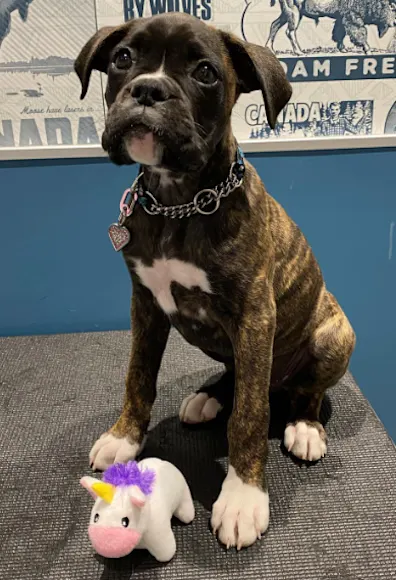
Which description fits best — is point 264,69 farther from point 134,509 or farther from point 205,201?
point 134,509

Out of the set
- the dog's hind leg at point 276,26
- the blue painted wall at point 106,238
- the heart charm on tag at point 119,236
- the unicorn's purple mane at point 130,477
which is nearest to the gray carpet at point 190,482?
the unicorn's purple mane at point 130,477

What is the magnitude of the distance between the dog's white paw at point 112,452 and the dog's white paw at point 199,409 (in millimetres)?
159

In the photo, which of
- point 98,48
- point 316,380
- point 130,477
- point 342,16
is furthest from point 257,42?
point 130,477

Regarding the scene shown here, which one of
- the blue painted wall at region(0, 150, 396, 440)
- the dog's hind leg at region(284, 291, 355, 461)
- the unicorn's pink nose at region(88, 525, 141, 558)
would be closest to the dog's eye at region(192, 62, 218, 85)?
the dog's hind leg at region(284, 291, 355, 461)

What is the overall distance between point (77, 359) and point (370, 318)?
38.8 inches

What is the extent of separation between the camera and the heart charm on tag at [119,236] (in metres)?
1.06

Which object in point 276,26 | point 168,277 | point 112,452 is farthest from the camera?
A: point 276,26

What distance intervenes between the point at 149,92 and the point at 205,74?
Result: 124 mm

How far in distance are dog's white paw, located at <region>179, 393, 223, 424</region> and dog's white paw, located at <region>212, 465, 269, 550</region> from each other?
0.26 m

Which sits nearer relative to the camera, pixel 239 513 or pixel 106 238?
pixel 239 513

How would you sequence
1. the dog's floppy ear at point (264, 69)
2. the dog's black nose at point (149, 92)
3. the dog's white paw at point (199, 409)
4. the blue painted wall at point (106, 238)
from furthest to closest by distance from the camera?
the blue painted wall at point (106, 238) → the dog's white paw at point (199, 409) → the dog's floppy ear at point (264, 69) → the dog's black nose at point (149, 92)

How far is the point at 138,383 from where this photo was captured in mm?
1182

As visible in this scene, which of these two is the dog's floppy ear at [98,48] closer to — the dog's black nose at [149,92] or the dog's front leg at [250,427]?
the dog's black nose at [149,92]

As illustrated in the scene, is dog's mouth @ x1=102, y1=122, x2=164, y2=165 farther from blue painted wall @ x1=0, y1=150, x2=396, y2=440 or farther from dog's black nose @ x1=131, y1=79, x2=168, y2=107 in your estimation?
blue painted wall @ x1=0, y1=150, x2=396, y2=440
